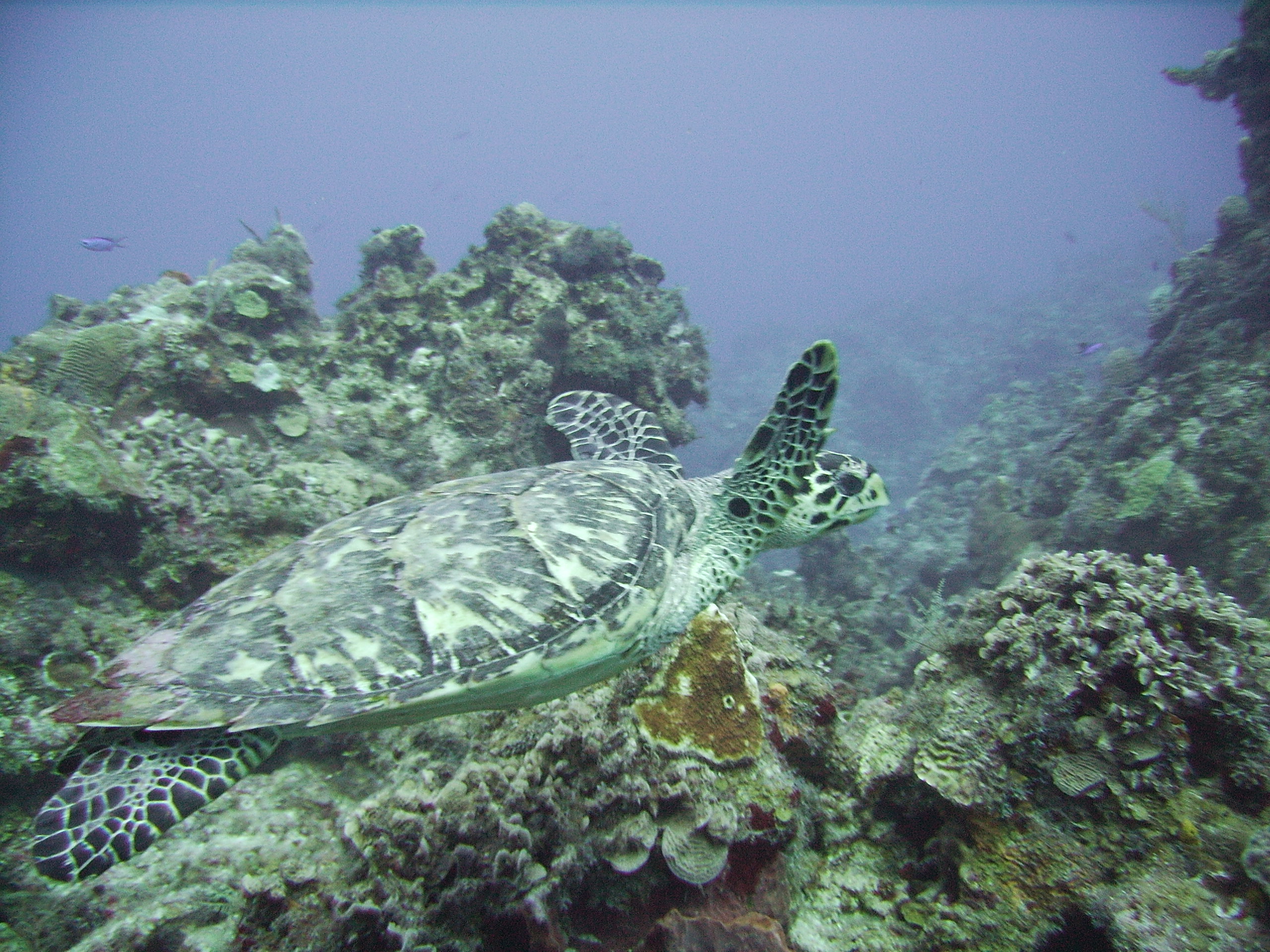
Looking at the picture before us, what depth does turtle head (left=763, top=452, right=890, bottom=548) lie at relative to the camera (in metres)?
3.37

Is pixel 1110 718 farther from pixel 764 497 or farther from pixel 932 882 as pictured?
pixel 764 497

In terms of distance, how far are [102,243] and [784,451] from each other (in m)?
11.6

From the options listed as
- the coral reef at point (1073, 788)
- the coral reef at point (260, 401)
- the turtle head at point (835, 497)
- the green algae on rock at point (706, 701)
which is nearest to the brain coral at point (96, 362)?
the coral reef at point (260, 401)

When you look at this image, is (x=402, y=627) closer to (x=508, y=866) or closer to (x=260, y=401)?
(x=508, y=866)

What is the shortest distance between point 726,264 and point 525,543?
106m

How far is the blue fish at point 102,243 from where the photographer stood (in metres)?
7.98

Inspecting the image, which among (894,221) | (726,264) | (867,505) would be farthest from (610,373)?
(894,221)

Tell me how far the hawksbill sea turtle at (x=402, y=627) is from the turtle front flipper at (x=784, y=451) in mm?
13

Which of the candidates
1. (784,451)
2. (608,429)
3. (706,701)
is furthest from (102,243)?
(706,701)

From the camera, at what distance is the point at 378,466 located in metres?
4.85

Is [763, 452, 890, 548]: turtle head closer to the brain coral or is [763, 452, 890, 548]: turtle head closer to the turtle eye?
the turtle eye

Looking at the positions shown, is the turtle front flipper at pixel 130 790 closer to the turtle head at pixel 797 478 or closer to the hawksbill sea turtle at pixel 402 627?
the hawksbill sea turtle at pixel 402 627

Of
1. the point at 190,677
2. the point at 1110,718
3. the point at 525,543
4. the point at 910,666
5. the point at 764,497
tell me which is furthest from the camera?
the point at 910,666

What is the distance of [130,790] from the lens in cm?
197
